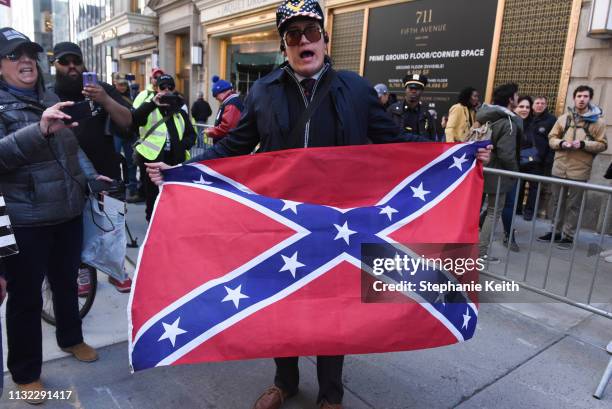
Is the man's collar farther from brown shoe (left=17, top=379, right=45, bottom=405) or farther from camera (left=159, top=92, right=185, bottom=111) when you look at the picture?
camera (left=159, top=92, right=185, bottom=111)

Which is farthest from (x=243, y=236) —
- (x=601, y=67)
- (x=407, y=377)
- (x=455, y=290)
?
(x=601, y=67)

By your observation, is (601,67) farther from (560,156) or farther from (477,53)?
(477,53)

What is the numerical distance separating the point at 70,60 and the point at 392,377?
307cm

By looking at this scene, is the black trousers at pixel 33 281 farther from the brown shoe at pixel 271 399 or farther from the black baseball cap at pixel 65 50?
the brown shoe at pixel 271 399

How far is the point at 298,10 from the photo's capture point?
2.25m

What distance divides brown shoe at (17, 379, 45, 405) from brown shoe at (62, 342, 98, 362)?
14.1 inches

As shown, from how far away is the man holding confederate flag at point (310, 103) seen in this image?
2.31 metres

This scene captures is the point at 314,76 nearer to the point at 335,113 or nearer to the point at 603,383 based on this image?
the point at 335,113

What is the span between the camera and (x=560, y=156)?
614cm

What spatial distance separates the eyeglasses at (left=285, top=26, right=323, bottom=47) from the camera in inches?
90.5

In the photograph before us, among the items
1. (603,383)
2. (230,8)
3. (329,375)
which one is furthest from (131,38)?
(603,383)

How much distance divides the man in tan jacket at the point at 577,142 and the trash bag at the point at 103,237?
4.85 meters

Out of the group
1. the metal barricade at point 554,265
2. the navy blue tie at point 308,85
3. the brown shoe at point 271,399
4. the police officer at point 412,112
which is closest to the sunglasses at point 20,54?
the navy blue tie at point 308,85

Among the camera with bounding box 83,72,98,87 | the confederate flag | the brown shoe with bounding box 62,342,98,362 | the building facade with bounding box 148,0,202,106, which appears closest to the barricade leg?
the confederate flag
